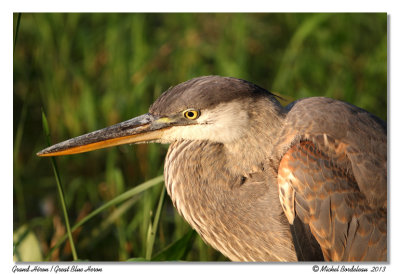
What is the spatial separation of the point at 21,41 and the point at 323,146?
2613mm

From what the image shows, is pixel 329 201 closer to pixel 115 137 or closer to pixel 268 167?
pixel 268 167

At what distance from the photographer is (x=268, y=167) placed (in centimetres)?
225

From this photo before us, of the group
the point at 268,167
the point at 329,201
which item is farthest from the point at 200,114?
the point at 329,201

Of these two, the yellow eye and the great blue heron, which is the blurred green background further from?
the yellow eye

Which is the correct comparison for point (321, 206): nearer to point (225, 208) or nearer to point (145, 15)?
point (225, 208)

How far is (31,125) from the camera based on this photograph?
3.74m

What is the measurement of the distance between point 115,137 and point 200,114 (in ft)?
1.23

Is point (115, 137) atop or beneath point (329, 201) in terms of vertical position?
atop

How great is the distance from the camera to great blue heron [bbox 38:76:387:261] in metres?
2.12

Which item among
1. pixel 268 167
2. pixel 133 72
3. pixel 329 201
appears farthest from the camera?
pixel 133 72

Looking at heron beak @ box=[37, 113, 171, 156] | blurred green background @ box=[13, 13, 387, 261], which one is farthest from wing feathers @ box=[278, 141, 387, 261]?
blurred green background @ box=[13, 13, 387, 261]

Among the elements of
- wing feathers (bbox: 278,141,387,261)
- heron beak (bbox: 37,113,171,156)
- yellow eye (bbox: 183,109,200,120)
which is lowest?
wing feathers (bbox: 278,141,387,261)
